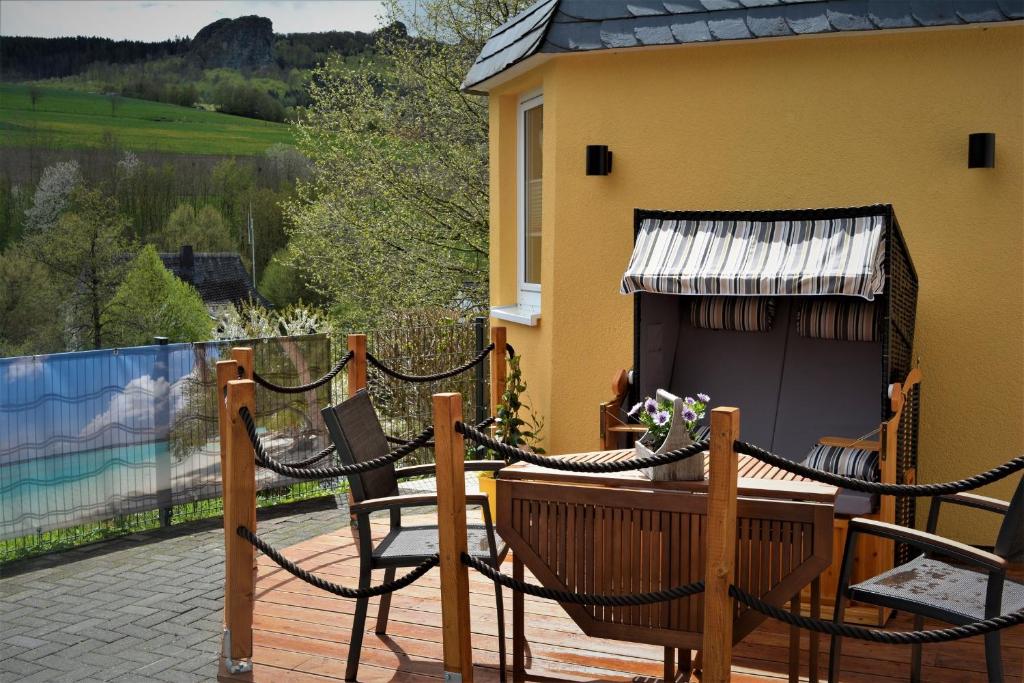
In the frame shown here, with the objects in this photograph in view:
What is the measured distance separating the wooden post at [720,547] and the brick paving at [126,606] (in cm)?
228

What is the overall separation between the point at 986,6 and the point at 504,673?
4.26 meters

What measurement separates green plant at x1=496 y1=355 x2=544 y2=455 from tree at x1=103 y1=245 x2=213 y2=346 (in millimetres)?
19730

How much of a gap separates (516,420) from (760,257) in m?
2.23

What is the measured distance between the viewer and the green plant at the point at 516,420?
6.61 meters

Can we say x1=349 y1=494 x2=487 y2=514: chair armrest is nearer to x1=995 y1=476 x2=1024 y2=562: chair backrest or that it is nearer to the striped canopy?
the striped canopy

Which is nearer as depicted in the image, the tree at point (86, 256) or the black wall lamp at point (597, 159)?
the black wall lamp at point (597, 159)

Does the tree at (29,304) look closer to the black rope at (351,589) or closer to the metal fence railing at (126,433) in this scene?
the metal fence railing at (126,433)

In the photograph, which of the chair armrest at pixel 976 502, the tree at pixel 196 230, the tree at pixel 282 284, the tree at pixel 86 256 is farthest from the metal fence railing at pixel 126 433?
the tree at pixel 282 284

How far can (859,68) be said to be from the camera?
18.6ft

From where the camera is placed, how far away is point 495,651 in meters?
4.26

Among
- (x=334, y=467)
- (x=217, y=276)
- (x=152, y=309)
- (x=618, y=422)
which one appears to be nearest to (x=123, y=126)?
(x=217, y=276)

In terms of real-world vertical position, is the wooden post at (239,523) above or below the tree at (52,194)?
below

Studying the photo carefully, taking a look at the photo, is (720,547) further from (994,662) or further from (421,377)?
(421,377)

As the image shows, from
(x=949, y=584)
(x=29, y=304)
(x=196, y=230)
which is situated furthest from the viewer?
(x=196, y=230)
